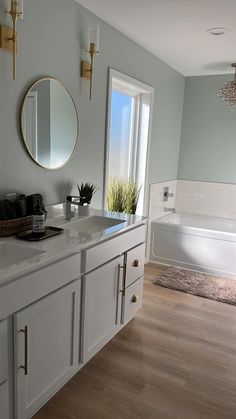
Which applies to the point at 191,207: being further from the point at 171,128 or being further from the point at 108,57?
the point at 108,57

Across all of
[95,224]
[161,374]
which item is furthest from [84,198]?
[161,374]

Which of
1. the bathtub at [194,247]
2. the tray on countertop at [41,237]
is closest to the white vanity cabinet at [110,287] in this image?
the tray on countertop at [41,237]

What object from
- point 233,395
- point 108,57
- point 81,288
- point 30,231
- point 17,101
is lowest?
point 233,395

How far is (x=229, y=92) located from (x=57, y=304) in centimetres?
340

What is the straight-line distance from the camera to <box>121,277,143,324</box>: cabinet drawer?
249cm

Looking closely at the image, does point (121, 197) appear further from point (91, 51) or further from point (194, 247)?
point (91, 51)

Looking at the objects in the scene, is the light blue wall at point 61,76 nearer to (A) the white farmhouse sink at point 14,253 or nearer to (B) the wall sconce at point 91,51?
(B) the wall sconce at point 91,51

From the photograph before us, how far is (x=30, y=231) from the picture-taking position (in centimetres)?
199

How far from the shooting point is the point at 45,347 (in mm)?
1678

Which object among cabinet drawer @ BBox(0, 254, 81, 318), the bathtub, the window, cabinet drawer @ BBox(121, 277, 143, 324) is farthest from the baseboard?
cabinet drawer @ BBox(0, 254, 81, 318)

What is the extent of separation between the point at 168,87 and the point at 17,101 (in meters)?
2.57

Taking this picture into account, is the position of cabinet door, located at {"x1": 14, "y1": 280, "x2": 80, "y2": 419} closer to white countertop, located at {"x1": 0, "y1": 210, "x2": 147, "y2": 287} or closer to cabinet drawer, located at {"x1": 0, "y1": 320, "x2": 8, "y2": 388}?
cabinet drawer, located at {"x1": 0, "y1": 320, "x2": 8, "y2": 388}

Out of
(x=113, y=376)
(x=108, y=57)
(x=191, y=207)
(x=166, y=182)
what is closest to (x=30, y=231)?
(x=113, y=376)

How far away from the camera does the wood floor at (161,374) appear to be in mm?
1850
